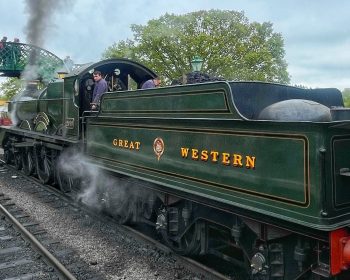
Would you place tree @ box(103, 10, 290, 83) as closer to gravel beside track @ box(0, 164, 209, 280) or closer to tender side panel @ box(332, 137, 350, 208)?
gravel beside track @ box(0, 164, 209, 280)

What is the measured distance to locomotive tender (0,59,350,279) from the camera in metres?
3.04

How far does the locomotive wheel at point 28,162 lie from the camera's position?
1080 cm

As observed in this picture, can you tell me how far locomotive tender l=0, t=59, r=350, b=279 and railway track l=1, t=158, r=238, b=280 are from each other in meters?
0.17

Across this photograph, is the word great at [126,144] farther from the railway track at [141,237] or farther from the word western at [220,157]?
the railway track at [141,237]

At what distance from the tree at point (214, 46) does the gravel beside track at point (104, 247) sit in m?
19.7

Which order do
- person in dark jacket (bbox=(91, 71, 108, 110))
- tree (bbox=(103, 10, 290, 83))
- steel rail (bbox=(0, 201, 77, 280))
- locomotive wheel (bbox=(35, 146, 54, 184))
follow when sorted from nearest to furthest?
steel rail (bbox=(0, 201, 77, 280)) → person in dark jacket (bbox=(91, 71, 108, 110)) → locomotive wheel (bbox=(35, 146, 54, 184)) → tree (bbox=(103, 10, 290, 83))

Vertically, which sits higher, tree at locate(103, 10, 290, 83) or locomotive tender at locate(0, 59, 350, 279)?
tree at locate(103, 10, 290, 83)

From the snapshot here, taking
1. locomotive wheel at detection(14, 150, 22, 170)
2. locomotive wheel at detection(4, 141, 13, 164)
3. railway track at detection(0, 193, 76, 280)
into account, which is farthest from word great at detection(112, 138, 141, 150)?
locomotive wheel at detection(4, 141, 13, 164)

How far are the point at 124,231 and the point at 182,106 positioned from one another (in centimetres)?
252

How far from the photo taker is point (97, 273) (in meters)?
4.72

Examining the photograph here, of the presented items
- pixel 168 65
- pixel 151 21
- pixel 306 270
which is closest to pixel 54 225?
pixel 306 270

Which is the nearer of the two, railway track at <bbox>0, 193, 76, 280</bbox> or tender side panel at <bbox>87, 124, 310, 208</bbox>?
tender side panel at <bbox>87, 124, 310, 208</bbox>

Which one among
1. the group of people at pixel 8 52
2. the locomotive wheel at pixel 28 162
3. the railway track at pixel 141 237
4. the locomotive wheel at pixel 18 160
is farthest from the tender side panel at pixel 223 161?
the group of people at pixel 8 52

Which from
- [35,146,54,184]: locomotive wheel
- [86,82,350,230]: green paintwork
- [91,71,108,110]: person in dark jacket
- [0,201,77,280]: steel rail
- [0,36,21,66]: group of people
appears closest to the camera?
[86,82,350,230]: green paintwork
